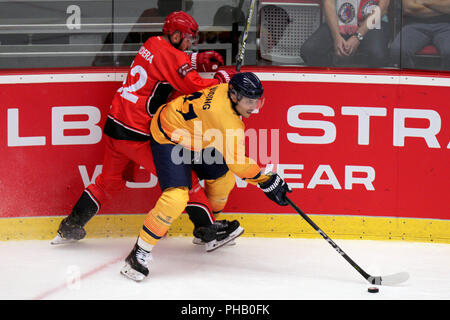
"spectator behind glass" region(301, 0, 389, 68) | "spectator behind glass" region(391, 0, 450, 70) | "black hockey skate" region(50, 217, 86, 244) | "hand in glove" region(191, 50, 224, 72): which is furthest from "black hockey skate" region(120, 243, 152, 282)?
"spectator behind glass" region(391, 0, 450, 70)

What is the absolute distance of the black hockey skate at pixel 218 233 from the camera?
401 cm

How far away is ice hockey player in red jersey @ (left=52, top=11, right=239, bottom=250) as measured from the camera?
3.84 meters

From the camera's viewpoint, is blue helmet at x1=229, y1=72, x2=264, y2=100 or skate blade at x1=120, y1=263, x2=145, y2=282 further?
skate blade at x1=120, y1=263, x2=145, y2=282

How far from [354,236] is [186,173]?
1322mm

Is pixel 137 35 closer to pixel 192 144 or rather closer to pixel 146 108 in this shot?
pixel 146 108

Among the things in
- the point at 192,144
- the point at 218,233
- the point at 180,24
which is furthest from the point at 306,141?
the point at 180,24

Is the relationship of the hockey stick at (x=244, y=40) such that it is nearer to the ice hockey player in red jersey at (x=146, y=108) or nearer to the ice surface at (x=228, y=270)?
the ice hockey player in red jersey at (x=146, y=108)

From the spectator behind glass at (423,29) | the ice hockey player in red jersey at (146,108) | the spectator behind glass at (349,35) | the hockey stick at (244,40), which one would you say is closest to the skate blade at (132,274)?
the ice hockey player in red jersey at (146,108)

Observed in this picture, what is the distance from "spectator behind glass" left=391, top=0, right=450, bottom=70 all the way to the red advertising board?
0.48 feet

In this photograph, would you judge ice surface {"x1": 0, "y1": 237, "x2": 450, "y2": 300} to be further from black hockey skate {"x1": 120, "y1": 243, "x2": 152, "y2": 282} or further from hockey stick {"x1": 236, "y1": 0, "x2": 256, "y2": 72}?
hockey stick {"x1": 236, "y1": 0, "x2": 256, "y2": 72}

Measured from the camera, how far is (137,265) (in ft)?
11.4

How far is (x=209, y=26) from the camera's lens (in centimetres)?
431
